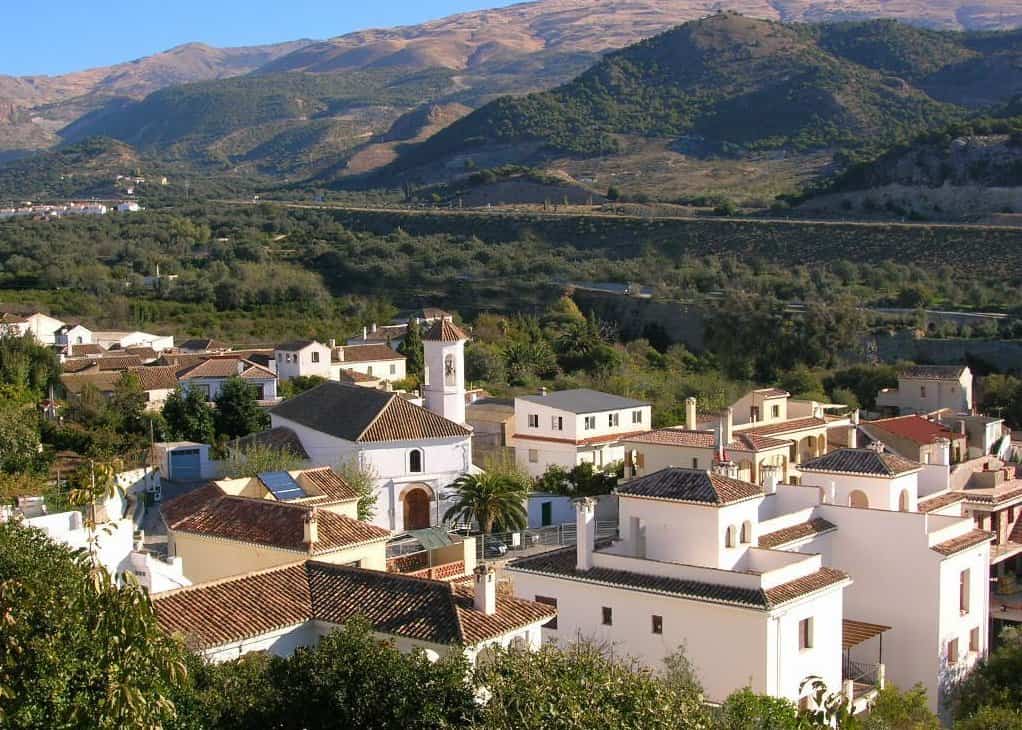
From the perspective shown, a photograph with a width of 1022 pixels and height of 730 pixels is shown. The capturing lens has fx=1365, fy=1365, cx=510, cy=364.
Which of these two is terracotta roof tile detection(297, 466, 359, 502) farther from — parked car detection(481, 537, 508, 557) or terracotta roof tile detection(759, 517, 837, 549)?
terracotta roof tile detection(759, 517, 837, 549)

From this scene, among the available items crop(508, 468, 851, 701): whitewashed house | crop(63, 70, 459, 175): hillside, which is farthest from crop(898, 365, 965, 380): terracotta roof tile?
crop(63, 70, 459, 175): hillside

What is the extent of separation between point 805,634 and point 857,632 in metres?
2.38

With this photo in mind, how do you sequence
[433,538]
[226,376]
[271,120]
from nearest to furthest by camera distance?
1. [433,538]
2. [226,376]
3. [271,120]

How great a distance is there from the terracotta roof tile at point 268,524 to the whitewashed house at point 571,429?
11.5m

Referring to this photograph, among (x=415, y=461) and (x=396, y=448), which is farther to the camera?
(x=415, y=461)

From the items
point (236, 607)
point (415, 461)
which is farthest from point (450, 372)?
point (236, 607)

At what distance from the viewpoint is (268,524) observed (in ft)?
54.7

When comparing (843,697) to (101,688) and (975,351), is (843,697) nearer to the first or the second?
(101,688)

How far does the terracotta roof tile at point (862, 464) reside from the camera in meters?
18.5

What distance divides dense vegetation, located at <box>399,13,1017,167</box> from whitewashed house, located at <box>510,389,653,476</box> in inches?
2378

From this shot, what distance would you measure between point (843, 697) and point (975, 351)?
30.0 metres

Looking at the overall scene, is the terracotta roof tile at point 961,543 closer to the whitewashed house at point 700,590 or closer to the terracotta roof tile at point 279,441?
the whitewashed house at point 700,590

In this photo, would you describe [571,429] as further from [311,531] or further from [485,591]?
[485,591]

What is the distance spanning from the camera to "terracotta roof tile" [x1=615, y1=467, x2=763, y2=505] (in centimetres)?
1603
